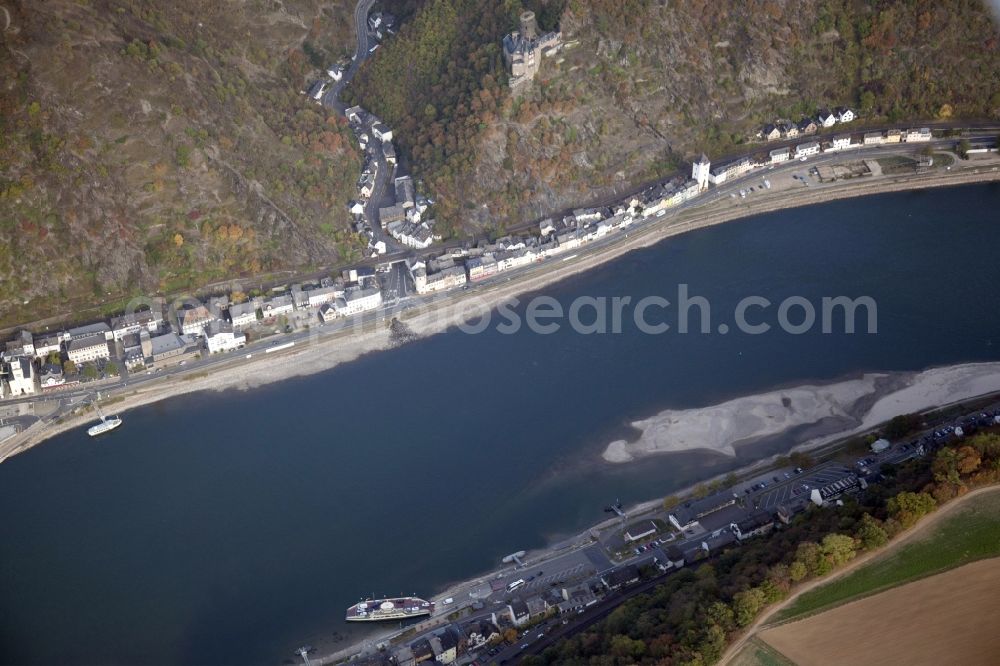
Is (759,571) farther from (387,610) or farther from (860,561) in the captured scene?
(387,610)

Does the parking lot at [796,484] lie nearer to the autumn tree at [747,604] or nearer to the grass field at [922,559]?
the grass field at [922,559]

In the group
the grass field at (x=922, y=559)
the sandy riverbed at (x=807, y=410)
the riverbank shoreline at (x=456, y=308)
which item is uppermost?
the riverbank shoreline at (x=456, y=308)

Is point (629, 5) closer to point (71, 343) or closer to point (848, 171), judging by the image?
point (848, 171)

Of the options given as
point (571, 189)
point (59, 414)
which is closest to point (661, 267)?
point (571, 189)

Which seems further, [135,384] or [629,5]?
[629,5]

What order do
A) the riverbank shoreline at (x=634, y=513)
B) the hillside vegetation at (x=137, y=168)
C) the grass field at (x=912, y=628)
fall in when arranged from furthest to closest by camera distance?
the hillside vegetation at (x=137, y=168) → the riverbank shoreline at (x=634, y=513) → the grass field at (x=912, y=628)

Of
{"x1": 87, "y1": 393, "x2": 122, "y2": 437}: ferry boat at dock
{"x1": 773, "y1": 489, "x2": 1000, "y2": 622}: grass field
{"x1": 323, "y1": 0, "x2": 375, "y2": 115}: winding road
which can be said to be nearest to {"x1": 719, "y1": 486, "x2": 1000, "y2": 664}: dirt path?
{"x1": 773, "y1": 489, "x2": 1000, "y2": 622}: grass field

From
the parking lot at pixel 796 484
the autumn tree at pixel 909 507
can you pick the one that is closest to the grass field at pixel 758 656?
the autumn tree at pixel 909 507
